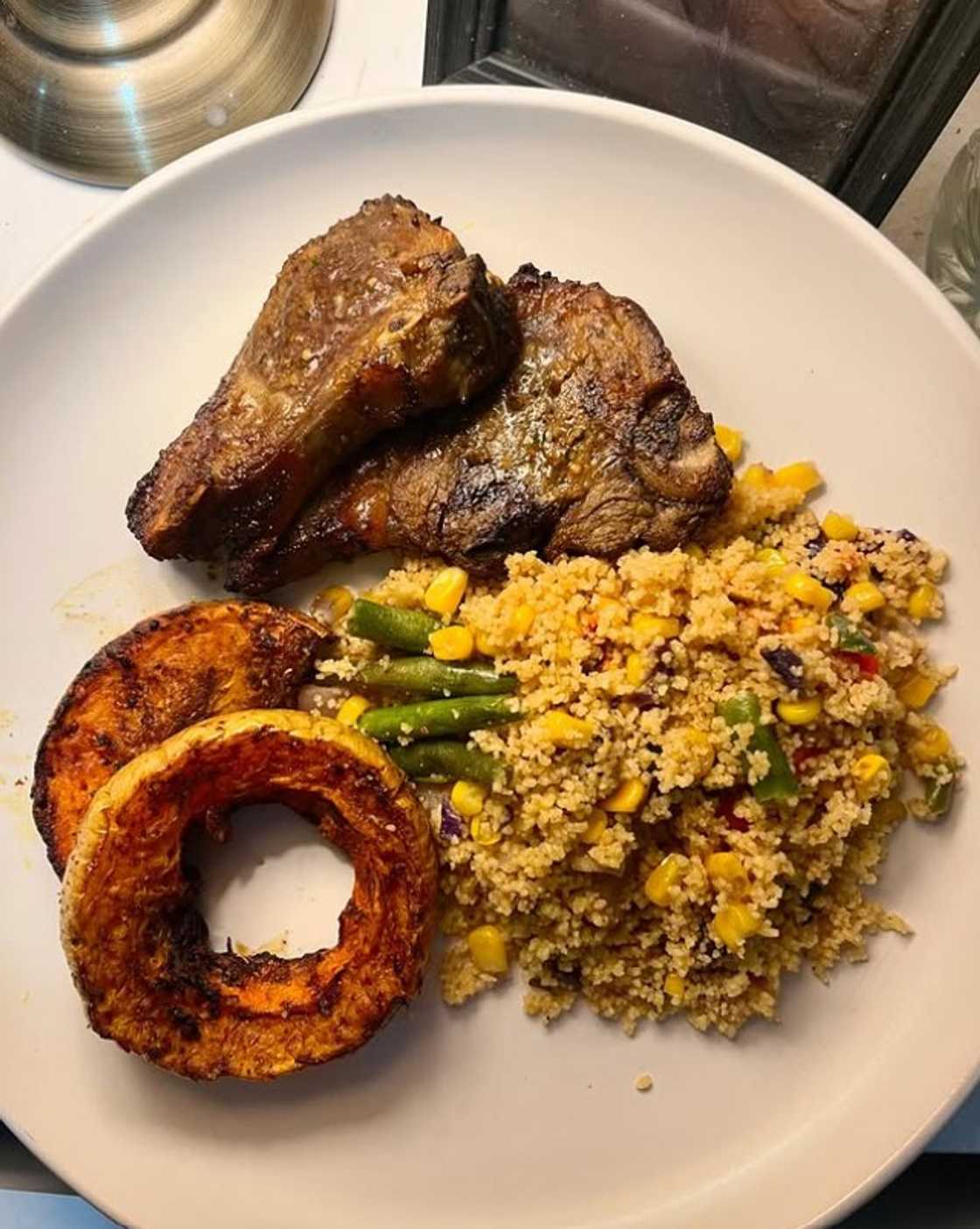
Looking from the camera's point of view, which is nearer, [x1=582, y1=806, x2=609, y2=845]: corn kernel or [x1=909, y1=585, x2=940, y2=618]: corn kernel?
[x1=582, y1=806, x2=609, y2=845]: corn kernel

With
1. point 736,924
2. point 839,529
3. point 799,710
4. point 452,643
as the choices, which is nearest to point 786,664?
point 799,710

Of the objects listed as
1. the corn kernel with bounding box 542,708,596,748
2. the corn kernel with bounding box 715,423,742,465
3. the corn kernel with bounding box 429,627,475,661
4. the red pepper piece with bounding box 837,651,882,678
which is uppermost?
the corn kernel with bounding box 715,423,742,465

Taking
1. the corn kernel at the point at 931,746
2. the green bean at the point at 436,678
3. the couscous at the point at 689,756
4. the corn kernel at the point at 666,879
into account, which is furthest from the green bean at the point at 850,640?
the green bean at the point at 436,678

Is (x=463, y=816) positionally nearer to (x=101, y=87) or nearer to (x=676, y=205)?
(x=676, y=205)

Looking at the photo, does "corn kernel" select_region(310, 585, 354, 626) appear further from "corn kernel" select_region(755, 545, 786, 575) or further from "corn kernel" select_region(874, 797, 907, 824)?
"corn kernel" select_region(874, 797, 907, 824)

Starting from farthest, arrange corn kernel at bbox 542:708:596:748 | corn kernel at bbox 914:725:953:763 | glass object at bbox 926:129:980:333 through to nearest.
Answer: glass object at bbox 926:129:980:333, corn kernel at bbox 914:725:953:763, corn kernel at bbox 542:708:596:748

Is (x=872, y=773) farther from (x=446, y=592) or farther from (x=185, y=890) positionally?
(x=185, y=890)

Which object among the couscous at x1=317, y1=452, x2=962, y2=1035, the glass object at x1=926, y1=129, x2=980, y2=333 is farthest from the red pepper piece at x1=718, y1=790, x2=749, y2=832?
the glass object at x1=926, y1=129, x2=980, y2=333

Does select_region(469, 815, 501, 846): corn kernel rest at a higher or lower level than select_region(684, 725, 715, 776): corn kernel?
lower
